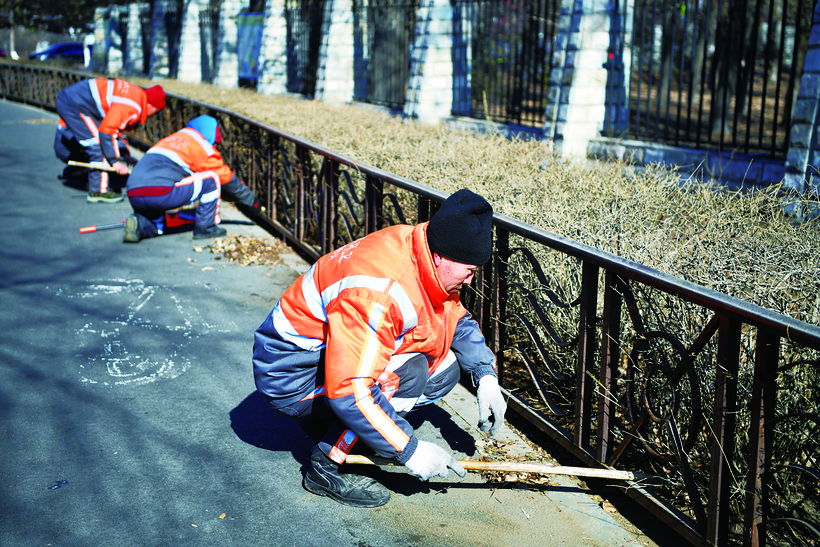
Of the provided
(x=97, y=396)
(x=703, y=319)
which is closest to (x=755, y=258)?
(x=703, y=319)

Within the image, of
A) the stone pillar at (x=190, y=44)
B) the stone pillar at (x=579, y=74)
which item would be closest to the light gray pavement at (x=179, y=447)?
the stone pillar at (x=579, y=74)

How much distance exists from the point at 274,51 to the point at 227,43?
356 cm

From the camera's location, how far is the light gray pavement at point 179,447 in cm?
313

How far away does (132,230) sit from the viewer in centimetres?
769

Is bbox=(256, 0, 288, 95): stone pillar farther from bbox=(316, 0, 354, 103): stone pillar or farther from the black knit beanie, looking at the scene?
the black knit beanie

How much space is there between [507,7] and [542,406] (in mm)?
9503

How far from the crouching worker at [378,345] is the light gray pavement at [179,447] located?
28 centimetres

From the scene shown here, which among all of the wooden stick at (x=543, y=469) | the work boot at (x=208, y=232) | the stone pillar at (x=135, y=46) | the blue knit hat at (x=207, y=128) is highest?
the stone pillar at (x=135, y=46)

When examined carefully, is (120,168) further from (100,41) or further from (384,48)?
(100,41)

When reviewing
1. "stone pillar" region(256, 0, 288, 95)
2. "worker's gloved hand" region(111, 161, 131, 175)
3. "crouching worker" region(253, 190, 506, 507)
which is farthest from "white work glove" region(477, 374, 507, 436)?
"stone pillar" region(256, 0, 288, 95)

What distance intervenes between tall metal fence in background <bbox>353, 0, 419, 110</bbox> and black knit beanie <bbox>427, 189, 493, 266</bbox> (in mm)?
13113

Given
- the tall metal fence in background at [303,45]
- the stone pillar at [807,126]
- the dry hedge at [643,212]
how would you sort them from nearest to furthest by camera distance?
the dry hedge at [643,212]
the stone pillar at [807,126]
the tall metal fence in background at [303,45]

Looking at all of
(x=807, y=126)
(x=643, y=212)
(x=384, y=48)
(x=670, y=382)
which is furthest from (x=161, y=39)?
(x=670, y=382)

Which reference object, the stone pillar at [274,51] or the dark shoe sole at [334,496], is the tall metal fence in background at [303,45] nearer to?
→ the stone pillar at [274,51]
